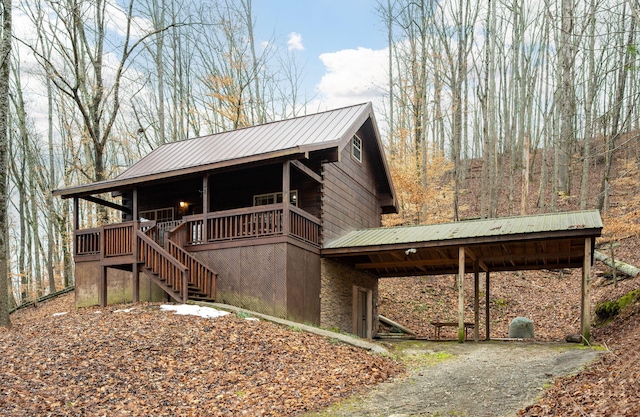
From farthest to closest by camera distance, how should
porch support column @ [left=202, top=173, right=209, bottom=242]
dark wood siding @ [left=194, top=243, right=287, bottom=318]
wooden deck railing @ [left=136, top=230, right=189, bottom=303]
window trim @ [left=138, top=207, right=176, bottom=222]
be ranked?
window trim @ [left=138, top=207, right=176, bottom=222], porch support column @ [left=202, top=173, right=209, bottom=242], dark wood siding @ [left=194, top=243, right=287, bottom=318], wooden deck railing @ [left=136, top=230, right=189, bottom=303]

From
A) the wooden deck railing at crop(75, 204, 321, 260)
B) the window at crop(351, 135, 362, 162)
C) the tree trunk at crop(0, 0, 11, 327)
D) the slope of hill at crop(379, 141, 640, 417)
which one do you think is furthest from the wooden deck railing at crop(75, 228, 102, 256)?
the slope of hill at crop(379, 141, 640, 417)

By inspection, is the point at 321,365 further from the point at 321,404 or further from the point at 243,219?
the point at 243,219

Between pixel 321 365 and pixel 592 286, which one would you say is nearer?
pixel 321 365

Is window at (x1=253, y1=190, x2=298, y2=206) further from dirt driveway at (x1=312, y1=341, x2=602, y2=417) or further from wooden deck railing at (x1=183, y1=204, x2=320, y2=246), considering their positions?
dirt driveway at (x1=312, y1=341, x2=602, y2=417)

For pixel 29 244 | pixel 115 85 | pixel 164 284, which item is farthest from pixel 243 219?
pixel 29 244

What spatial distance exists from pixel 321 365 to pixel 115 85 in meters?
16.2

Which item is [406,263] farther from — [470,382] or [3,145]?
Result: [3,145]

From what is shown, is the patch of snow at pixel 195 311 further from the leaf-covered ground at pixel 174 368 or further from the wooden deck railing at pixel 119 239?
the wooden deck railing at pixel 119 239

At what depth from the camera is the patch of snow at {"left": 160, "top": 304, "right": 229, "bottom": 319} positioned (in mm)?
Result: 11883

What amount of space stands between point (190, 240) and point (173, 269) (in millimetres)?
1644

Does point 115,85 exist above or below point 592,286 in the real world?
above

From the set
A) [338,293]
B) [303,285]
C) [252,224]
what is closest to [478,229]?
[338,293]

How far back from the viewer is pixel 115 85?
21109 mm

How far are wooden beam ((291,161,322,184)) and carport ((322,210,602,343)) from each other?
1.99m
